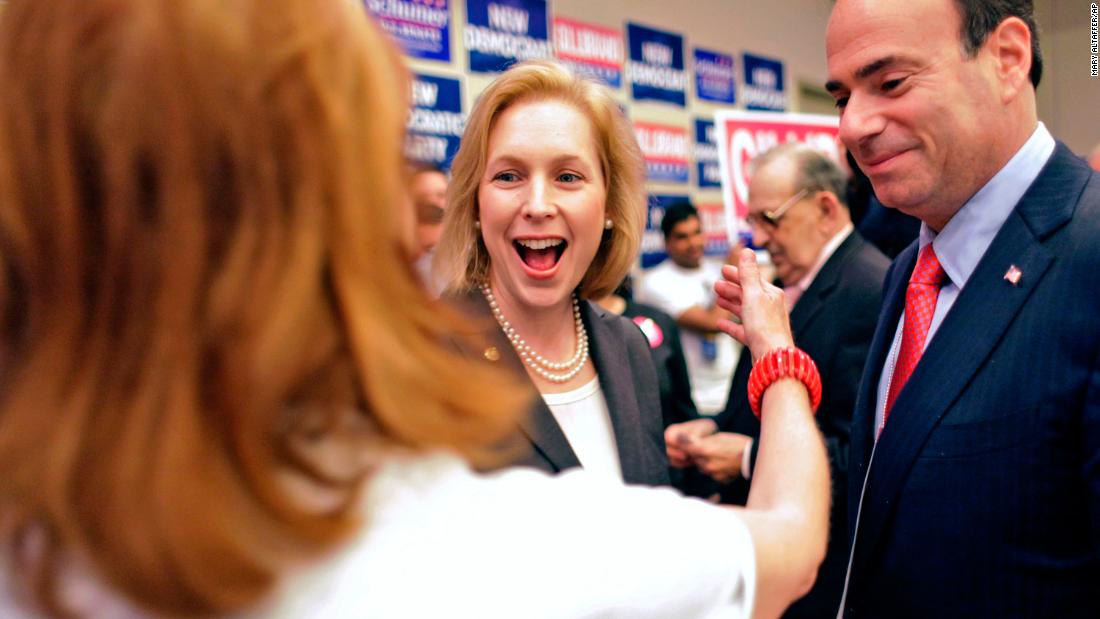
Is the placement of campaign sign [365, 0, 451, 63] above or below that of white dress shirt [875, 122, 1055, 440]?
above

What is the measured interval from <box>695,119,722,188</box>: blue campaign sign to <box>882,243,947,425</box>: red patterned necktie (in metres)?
6.39

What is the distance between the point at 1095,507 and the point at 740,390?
1.60 metres

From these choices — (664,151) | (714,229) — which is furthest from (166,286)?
(714,229)

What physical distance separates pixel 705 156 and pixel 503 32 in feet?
8.55

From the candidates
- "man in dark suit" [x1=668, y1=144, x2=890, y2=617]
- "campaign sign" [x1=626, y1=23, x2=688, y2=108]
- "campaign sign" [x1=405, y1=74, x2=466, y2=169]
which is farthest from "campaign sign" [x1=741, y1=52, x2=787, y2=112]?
"man in dark suit" [x1=668, y1=144, x2=890, y2=617]

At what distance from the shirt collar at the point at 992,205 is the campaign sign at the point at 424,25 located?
4.20m

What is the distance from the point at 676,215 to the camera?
6.00m

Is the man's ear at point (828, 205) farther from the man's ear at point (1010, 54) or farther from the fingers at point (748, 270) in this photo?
the fingers at point (748, 270)

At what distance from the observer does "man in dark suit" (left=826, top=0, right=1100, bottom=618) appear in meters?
1.38

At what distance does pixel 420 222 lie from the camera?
754mm

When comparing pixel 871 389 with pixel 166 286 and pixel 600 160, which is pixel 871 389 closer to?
pixel 600 160

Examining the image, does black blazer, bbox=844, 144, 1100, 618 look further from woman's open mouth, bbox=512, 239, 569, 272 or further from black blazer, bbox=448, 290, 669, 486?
woman's open mouth, bbox=512, 239, 569, 272

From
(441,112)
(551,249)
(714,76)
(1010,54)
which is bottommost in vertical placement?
(551,249)

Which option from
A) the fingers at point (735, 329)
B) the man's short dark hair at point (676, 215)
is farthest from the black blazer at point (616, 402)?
the man's short dark hair at point (676, 215)
